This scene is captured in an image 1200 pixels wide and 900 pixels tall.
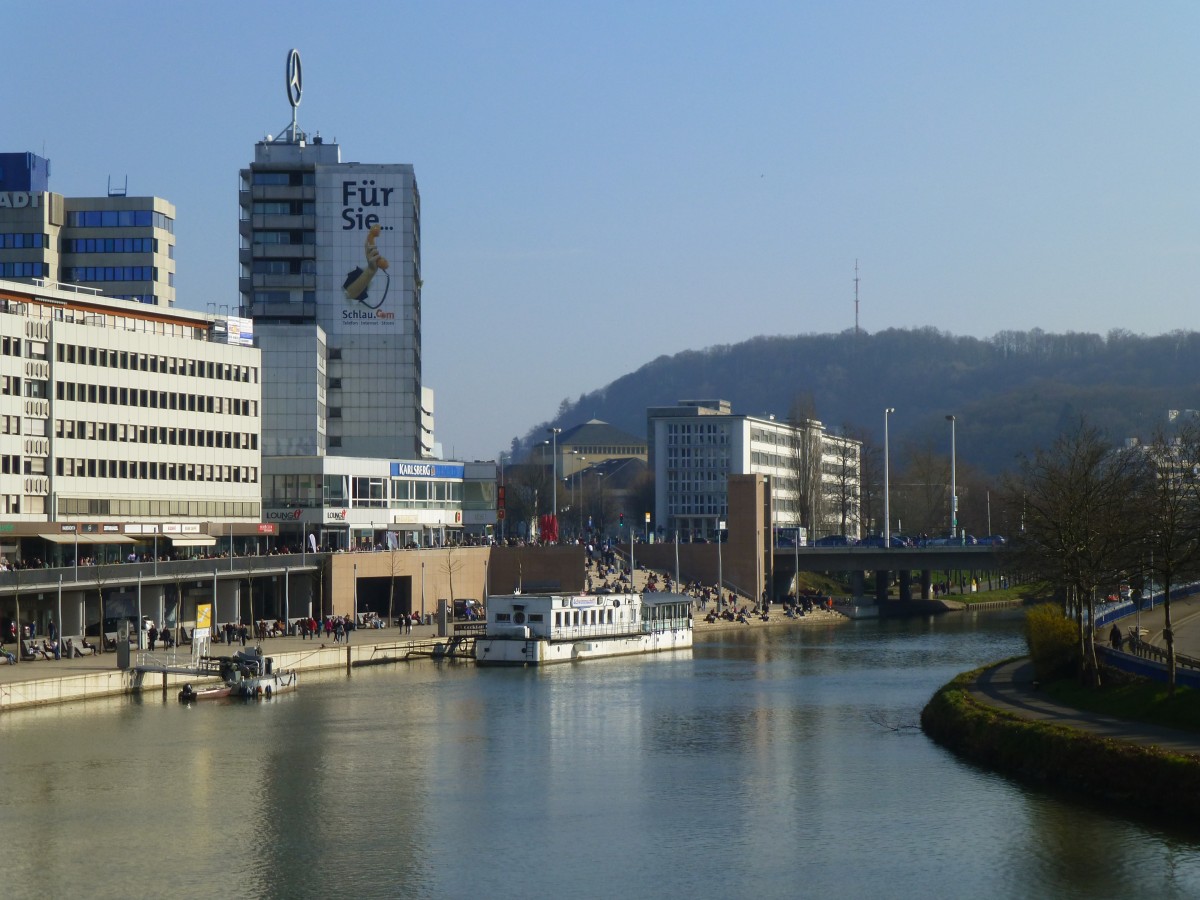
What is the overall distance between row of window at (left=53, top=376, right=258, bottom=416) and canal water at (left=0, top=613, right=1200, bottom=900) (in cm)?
2942

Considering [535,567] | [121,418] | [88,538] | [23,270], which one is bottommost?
[535,567]

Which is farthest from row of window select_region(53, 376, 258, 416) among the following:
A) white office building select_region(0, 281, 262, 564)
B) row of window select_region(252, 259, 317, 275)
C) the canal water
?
row of window select_region(252, 259, 317, 275)

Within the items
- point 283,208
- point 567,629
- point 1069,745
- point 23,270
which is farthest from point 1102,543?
point 23,270

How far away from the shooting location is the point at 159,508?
10688cm

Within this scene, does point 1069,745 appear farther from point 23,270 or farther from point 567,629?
point 23,270

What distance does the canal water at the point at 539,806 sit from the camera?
1663 inches

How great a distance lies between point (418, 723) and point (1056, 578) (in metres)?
32.2

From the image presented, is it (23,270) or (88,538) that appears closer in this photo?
(88,538)

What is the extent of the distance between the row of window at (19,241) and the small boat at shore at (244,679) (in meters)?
86.1

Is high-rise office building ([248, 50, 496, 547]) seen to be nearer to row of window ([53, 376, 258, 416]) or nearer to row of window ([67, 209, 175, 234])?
row of window ([67, 209, 175, 234])

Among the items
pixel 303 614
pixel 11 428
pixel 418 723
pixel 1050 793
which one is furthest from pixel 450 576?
pixel 1050 793

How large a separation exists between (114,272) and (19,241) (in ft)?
33.6

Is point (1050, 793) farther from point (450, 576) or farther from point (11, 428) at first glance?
point (450, 576)

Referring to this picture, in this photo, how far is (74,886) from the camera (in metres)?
41.6
